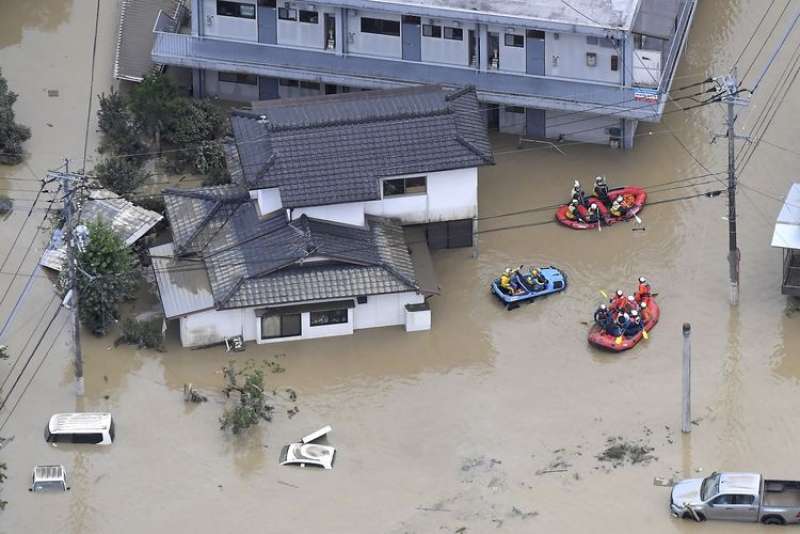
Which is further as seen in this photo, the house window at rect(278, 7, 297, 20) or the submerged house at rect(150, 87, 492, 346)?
the house window at rect(278, 7, 297, 20)

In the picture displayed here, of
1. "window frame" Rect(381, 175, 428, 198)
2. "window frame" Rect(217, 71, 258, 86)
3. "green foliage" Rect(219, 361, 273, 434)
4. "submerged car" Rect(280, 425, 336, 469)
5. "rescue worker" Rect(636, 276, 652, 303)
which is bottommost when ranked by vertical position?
"submerged car" Rect(280, 425, 336, 469)

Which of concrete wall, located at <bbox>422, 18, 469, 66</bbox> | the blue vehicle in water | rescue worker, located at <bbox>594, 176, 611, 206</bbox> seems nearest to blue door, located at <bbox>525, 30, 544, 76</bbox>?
concrete wall, located at <bbox>422, 18, 469, 66</bbox>

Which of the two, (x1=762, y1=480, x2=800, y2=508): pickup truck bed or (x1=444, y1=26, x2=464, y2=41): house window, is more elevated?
(x1=444, y1=26, x2=464, y2=41): house window

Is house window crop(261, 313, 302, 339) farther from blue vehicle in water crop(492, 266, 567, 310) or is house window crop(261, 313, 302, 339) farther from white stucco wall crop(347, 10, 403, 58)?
white stucco wall crop(347, 10, 403, 58)

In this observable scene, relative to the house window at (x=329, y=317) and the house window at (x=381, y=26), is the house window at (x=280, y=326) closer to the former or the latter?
the house window at (x=329, y=317)

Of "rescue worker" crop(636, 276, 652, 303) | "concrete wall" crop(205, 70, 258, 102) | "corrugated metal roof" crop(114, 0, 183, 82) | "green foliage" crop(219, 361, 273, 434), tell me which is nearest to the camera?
"green foliage" crop(219, 361, 273, 434)

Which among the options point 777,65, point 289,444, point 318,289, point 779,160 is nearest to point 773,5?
point 777,65

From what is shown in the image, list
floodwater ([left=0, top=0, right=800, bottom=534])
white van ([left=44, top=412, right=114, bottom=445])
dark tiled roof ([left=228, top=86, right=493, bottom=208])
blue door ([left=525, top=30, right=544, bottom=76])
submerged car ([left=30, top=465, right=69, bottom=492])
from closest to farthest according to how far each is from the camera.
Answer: floodwater ([left=0, top=0, right=800, bottom=534])
submerged car ([left=30, top=465, right=69, bottom=492])
white van ([left=44, top=412, right=114, bottom=445])
dark tiled roof ([left=228, top=86, right=493, bottom=208])
blue door ([left=525, top=30, right=544, bottom=76])
